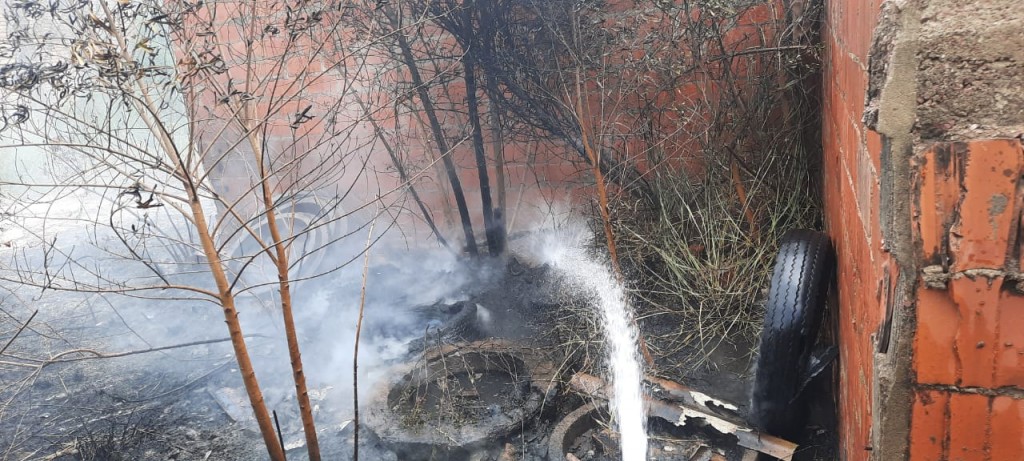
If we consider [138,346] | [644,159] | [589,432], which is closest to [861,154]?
[589,432]

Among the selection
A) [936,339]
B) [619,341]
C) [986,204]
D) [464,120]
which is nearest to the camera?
[986,204]

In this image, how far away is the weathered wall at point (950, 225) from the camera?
3.10ft

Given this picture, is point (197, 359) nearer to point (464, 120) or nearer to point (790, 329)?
point (464, 120)

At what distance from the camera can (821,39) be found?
3.95m

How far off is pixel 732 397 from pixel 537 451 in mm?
1122

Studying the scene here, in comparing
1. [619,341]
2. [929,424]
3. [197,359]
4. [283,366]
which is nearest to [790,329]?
[619,341]

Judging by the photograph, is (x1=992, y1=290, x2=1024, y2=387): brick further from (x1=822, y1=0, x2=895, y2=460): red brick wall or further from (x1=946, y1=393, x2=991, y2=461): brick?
(x1=822, y1=0, x2=895, y2=460): red brick wall

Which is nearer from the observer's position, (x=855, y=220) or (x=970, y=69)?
(x=970, y=69)

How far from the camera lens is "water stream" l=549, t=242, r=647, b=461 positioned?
342cm

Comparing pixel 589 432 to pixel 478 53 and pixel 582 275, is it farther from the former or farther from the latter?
pixel 478 53

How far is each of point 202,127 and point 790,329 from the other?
3.82 m

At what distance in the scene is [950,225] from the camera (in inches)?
38.7

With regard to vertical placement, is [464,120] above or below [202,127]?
below

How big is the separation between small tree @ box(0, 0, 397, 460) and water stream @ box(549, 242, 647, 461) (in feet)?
5.13
